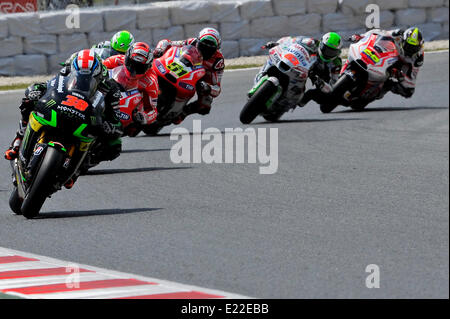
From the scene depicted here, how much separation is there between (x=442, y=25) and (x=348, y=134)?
29.0 feet

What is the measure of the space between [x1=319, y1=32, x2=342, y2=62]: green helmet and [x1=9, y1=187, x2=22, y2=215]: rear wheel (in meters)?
6.36

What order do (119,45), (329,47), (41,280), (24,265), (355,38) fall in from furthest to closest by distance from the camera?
1. (355,38)
2. (329,47)
3. (119,45)
4. (24,265)
5. (41,280)

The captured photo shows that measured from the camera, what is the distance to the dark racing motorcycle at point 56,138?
25.7 ft

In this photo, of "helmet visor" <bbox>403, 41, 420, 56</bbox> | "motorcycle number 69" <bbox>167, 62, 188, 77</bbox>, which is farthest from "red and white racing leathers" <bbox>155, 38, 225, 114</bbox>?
"helmet visor" <bbox>403, 41, 420, 56</bbox>

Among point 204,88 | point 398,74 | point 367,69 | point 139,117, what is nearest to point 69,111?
point 139,117

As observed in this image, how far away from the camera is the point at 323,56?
Result: 13992 millimetres

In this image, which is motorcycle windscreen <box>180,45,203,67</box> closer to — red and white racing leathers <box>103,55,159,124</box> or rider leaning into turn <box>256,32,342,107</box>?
rider leaning into turn <box>256,32,342,107</box>

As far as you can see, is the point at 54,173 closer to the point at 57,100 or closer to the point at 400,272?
the point at 57,100

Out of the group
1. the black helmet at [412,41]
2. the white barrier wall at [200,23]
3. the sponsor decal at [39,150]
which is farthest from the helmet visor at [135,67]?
the white barrier wall at [200,23]

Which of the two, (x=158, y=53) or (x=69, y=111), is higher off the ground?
(x=158, y=53)

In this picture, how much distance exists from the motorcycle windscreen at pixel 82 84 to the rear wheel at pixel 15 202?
0.88 meters

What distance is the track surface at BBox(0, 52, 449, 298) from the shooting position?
596 centimetres

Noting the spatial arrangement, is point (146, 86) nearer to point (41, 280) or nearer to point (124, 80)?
point (124, 80)

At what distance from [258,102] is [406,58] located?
2.08 metres
